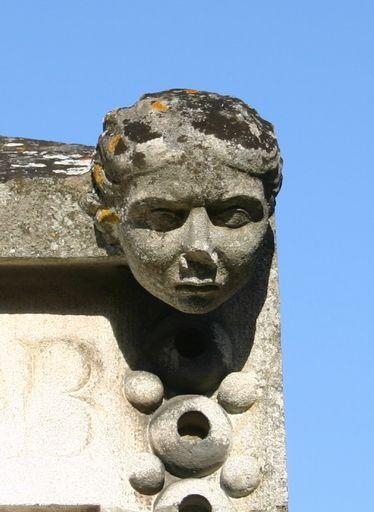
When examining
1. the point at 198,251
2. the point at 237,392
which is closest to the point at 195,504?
the point at 237,392

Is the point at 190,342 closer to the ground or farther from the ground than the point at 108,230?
closer to the ground

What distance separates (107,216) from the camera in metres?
6.87

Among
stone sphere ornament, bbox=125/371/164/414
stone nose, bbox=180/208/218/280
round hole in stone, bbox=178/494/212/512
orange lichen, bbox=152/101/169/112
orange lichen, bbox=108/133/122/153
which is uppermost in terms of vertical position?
orange lichen, bbox=152/101/169/112

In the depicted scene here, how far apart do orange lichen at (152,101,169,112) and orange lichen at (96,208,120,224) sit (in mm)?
331

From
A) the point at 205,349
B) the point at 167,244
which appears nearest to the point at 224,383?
the point at 205,349

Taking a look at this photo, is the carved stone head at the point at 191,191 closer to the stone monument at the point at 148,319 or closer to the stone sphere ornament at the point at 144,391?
the stone monument at the point at 148,319

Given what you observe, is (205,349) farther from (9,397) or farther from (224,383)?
(9,397)

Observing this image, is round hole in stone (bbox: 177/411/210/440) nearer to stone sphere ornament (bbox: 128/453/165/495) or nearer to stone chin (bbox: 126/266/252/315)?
stone sphere ornament (bbox: 128/453/165/495)

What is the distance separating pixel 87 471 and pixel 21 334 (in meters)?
0.47

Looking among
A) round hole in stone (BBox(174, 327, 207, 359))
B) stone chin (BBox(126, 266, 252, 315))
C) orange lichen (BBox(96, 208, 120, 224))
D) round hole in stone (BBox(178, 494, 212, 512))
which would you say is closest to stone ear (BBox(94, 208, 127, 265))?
orange lichen (BBox(96, 208, 120, 224))

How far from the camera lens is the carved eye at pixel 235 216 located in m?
6.68

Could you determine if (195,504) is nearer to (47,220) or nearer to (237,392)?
(237,392)

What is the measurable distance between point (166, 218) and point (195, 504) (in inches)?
32.9

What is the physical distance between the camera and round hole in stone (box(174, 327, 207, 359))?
708cm
